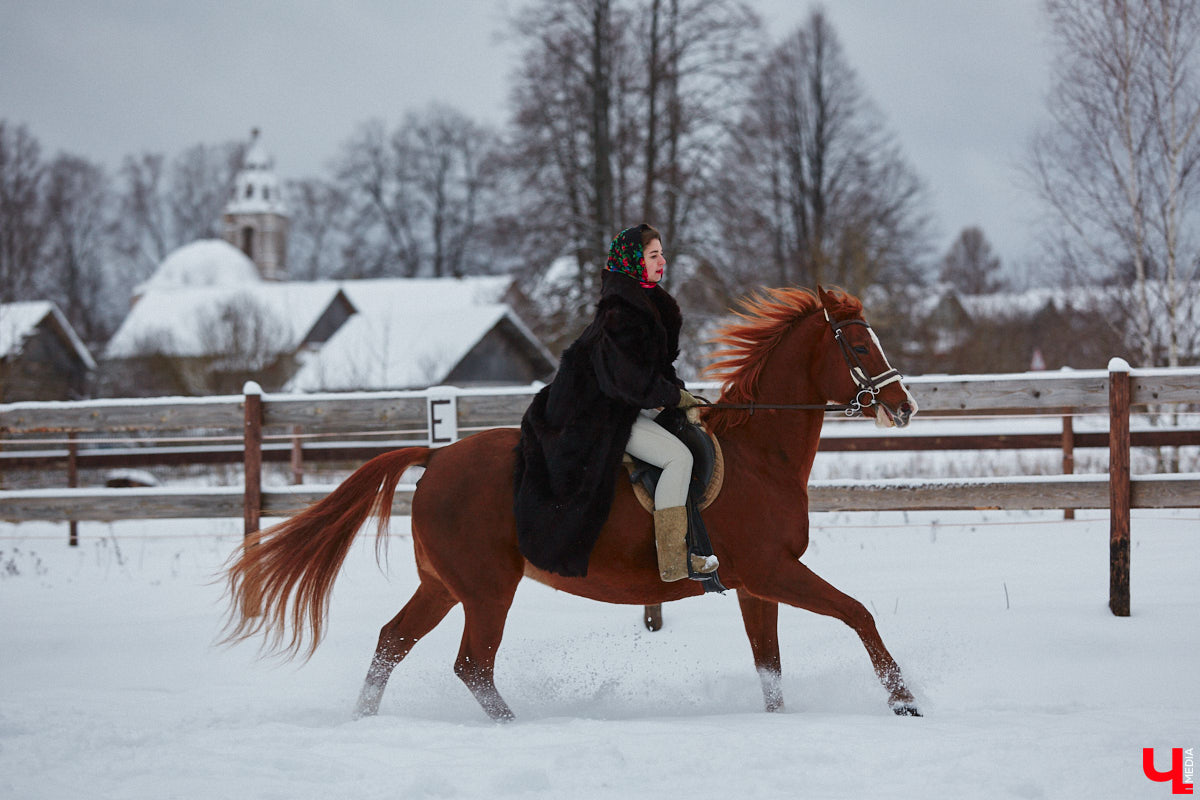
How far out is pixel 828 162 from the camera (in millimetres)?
28766

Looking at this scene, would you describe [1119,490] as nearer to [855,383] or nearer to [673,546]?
[855,383]

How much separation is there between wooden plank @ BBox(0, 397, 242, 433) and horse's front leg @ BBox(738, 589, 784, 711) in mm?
4373

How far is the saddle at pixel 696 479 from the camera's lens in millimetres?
4160

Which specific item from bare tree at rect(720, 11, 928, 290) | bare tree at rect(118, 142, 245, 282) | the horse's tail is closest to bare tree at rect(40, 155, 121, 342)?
bare tree at rect(118, 142, 245, 282)

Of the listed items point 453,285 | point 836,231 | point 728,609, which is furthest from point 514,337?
point 728,609

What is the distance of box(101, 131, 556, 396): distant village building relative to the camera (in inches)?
941

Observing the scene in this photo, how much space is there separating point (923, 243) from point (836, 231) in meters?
2.97

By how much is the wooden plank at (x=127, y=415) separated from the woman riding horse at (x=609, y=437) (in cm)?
380

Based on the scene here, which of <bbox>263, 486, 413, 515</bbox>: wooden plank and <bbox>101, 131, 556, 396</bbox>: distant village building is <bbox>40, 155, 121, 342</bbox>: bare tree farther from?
<bbox>263, 486, 413, 515</bbox>: wooden plank

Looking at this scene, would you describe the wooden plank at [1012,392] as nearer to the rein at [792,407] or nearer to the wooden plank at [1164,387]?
the wooden plank at [1164,387]

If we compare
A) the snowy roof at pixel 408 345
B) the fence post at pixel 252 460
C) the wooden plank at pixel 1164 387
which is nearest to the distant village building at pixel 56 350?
the snowy roof at pixel 408 345

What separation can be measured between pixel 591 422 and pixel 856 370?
4.11 feet

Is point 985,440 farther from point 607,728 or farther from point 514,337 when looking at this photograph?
point 514,337

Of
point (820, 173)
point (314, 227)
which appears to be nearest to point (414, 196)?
point (314, 227)
